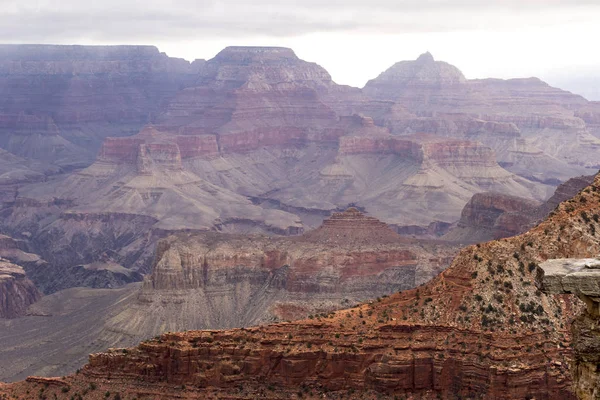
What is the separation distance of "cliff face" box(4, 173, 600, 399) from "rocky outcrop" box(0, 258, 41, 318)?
81.9 metres

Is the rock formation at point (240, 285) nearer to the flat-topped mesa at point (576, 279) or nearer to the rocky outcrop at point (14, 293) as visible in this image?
the rocky outcrop at point (14, 293)

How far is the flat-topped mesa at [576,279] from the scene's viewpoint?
1870 cm

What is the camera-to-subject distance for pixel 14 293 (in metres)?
129

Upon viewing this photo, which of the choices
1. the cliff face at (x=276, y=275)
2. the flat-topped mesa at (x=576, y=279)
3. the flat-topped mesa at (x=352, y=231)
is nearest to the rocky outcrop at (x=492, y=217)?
the cliff face at (x=276, y=275)

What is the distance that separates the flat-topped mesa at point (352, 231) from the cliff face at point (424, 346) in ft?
192

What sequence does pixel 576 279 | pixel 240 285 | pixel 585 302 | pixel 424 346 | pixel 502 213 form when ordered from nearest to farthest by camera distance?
pixel 576 279
pixel 585 302
pixel 424 346
pixel 240 285
pixel 502 213

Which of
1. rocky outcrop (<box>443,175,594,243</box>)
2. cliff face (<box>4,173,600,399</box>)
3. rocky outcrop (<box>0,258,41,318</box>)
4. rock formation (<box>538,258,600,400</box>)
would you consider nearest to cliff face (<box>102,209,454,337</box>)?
rocky outcrop (<box>443,175,594,243</box>)

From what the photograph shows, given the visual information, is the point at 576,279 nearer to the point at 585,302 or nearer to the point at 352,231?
the point at 585,302

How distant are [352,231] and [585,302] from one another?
8659 cm

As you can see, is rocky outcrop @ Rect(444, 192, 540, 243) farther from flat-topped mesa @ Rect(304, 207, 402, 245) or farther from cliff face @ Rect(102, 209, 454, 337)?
flat-topped mesa @ Rect(304, 207, 402, 245)

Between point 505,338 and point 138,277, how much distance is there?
112 meters

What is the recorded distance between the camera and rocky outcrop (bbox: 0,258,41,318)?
125m

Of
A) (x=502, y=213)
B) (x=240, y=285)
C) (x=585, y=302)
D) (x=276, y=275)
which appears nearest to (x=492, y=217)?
(x=502, y=213)

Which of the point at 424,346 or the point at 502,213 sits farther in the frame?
the point at 502,213
